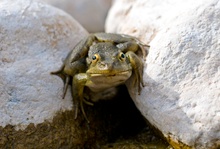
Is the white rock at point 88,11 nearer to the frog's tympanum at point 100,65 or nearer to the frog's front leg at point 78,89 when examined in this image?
the frog's tympanum at point 100,65

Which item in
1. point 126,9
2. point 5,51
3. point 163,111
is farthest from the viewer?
point 126,9

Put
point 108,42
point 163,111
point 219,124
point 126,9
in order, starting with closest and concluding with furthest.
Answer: point 219,124 < point 163,111 < point 108,42 < point 126,9

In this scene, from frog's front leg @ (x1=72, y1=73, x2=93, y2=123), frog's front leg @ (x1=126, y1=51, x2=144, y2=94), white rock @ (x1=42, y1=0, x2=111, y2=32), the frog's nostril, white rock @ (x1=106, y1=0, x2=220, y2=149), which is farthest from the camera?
white rock @ (x1=42, y1=0, x2=111, y2=32)

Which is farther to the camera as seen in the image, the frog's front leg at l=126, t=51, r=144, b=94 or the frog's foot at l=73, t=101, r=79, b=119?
the frog's foot at l=73, t=101, r=79, b=119

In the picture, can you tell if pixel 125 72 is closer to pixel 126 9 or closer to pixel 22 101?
pixel 22 101

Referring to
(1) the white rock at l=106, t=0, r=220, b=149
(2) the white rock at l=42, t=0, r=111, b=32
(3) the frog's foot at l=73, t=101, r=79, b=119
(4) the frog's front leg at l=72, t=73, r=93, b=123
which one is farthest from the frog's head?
(2) the white rock at l=42, t=0, r=111, b=32

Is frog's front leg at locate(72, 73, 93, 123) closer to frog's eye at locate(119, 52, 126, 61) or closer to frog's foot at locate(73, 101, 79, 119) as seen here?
frog's foot at locate(73, 101, 79, 119)

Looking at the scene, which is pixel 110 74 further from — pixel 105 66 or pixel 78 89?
pixel 78 89

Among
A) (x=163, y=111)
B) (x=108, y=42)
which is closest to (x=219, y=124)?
(x=163, y=111)
